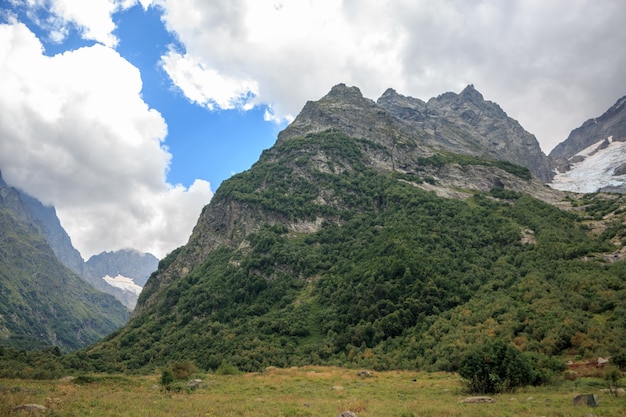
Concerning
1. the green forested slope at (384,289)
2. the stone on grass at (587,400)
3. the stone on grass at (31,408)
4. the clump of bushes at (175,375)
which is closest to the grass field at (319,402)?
the stone on grass at (31,408)

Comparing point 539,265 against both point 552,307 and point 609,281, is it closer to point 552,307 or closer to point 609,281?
point 609,281

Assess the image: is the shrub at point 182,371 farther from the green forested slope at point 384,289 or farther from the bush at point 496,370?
the bush at point 496,370

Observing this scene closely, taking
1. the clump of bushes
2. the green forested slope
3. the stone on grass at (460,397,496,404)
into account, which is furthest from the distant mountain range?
the stone on grass at (460,397,496,404)

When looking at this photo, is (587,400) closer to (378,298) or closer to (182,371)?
(182,371)

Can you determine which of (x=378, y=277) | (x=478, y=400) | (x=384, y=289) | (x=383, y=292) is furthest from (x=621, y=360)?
(x=378, y=277)

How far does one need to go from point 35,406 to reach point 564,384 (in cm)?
4623

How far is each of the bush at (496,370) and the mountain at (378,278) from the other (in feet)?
72.9

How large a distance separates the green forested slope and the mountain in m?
0.47

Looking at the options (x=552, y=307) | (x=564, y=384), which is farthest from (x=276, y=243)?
(x=564, y=384)

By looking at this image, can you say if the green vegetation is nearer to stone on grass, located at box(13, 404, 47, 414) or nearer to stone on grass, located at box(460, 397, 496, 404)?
stone on grass, located at box(460, 397, 496, 404)

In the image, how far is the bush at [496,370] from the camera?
37.7 meters

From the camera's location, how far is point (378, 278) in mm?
108062

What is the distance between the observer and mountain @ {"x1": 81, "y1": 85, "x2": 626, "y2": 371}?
74.4 metres

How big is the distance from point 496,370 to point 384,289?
212 feet
